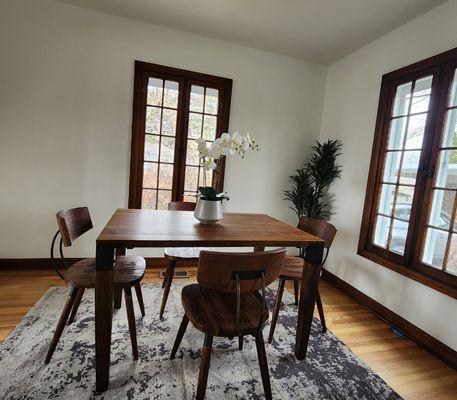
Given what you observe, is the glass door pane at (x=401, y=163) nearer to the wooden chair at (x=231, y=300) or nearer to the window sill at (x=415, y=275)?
the window sill at (x=415, y=275)

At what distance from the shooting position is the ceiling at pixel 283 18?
2.35 m

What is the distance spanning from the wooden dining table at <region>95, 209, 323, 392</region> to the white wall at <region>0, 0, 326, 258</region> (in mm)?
1254

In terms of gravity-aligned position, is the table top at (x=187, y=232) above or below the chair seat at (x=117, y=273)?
above

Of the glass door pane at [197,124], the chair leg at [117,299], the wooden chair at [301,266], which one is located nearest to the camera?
the wooden chair at [301,266]

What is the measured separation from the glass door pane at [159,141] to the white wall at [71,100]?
8.5 inches

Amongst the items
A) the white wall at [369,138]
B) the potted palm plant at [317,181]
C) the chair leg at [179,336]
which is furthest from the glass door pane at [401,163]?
the chair leg at [179,336]

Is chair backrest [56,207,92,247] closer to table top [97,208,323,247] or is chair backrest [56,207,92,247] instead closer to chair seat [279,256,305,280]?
table top [97,208,323,247]

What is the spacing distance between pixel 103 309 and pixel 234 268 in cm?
72

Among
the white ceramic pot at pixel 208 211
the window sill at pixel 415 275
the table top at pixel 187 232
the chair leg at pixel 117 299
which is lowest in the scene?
the chair leg at pixel 117 299

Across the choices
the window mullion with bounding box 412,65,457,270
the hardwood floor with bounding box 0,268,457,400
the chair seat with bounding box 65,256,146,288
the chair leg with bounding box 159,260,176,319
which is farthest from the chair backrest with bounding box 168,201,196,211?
the window mullion with bounding box 412,65,457,270

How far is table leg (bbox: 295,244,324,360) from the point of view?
1.68m

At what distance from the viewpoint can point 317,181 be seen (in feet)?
10.9

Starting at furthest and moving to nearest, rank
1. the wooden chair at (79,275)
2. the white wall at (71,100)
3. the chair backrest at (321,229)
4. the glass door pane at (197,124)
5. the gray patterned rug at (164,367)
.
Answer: the glass door pane at (197,124) → the white wall at (71,100) → the chair backrest at (321,229) → the wooden chair at (79,275) → the gray patterned rug at (164,367)

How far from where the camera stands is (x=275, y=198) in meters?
3.60
